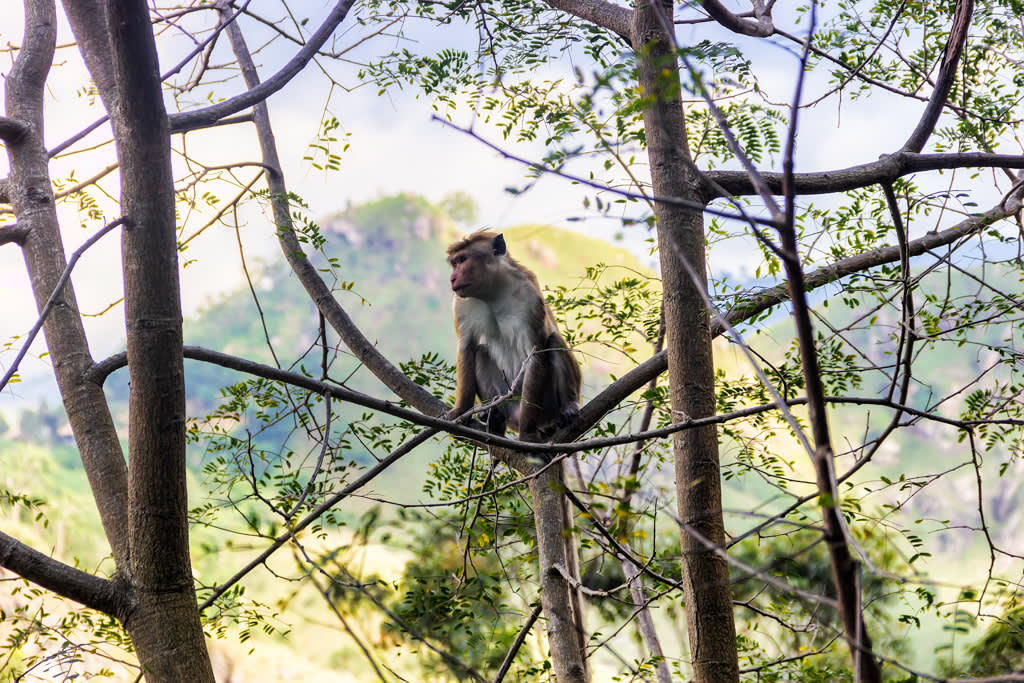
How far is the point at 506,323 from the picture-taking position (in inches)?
222

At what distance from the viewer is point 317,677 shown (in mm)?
15570

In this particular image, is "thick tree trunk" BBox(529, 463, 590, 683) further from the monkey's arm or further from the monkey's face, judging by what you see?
the monkey's face

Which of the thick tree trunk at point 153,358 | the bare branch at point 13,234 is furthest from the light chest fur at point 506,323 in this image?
the thick tree trunk at point 153,358

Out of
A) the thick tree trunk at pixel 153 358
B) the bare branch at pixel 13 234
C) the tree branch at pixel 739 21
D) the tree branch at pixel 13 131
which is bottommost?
the thick tree trunk at pixel 153 358

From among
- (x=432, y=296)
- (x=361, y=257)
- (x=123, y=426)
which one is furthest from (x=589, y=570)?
(x=361, y=257)

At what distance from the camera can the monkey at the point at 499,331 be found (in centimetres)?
533

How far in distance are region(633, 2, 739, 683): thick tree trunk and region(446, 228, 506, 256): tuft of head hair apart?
8.33 feet

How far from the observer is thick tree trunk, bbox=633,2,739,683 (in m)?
2.75

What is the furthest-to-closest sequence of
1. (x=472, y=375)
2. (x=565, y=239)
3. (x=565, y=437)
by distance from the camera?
(x=565, y=239) < (x=472, y=375) < (x=565, y=437)

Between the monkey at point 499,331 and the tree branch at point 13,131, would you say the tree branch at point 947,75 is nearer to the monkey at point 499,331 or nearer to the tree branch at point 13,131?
the monkey at point 499,331

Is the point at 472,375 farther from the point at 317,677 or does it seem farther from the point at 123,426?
the point at 123,426

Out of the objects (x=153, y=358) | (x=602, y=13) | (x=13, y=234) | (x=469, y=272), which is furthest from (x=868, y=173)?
(x=13, y=234)

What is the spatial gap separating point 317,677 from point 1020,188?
14.8 m

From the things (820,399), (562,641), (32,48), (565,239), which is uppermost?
(565,239)
